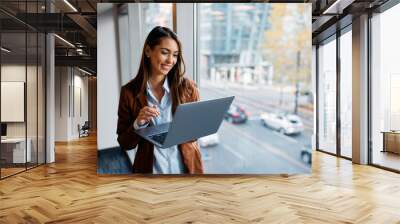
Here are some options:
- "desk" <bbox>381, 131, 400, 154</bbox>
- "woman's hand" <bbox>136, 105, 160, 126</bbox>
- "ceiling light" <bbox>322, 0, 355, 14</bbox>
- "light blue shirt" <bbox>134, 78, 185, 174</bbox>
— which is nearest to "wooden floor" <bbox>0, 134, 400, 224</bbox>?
"light blue shirt" <bbox>134, 78, 185, 174</bbox>

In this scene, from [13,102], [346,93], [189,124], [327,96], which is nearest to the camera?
[189,124]

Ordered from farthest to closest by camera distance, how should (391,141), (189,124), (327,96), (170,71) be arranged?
(327,96) → (391,141) → (170,71) → (189,124)

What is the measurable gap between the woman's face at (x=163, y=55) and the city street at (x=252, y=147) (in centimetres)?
90

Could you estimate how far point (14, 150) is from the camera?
6398mm

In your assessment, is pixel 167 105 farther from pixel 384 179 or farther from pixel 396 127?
pixel 396 127

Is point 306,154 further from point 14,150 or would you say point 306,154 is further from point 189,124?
point 14,150

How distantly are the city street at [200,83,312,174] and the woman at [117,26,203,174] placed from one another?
0.34m

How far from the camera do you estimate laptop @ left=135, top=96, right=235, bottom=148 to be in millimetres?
5562

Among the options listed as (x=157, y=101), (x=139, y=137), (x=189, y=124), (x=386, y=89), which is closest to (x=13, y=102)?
(x=139, y=137)

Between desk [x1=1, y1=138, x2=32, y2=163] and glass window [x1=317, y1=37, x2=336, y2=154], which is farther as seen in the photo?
glass window [x1=317, y1=37, x2=336, y2=154]

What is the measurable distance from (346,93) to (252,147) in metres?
4.07

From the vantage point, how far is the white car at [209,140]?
5906mm

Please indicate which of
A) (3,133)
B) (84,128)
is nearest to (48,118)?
(3,133)

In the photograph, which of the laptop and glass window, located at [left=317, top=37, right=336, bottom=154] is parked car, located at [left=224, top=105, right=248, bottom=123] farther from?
glass window, located at [left=317, top=37, right=336, bottom=154]
